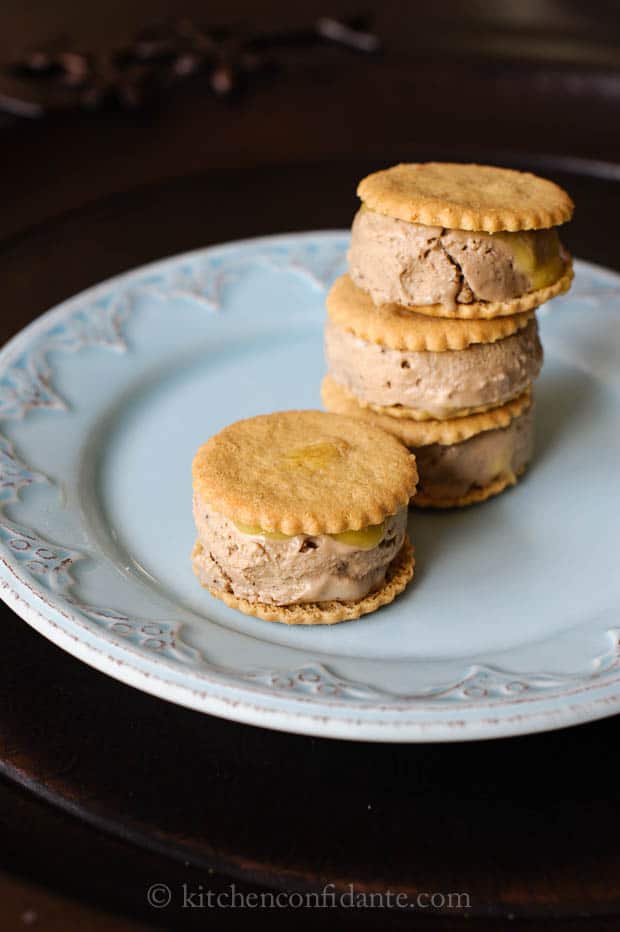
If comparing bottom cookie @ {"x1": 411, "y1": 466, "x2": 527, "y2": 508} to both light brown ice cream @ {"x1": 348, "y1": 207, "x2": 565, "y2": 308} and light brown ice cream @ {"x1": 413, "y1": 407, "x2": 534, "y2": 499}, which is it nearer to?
light brown ice cream @ {"x1": 413, "y1": 407, "x2": 534, "y2": 499}

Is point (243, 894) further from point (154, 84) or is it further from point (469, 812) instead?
point (154, 84)

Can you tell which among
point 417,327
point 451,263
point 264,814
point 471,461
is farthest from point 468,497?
point 264,814

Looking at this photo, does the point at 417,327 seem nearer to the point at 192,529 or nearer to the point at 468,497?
the point at 468,497

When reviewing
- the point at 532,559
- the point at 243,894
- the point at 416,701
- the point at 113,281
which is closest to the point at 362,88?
the point at 113,281

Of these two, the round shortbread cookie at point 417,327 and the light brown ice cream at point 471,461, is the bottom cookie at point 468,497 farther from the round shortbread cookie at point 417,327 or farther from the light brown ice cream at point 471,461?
the round shortbread cookie at point 417,327

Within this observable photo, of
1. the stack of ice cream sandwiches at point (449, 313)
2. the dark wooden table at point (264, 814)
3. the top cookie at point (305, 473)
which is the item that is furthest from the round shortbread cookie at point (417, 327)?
the dark wooden table at point (264, 814)
